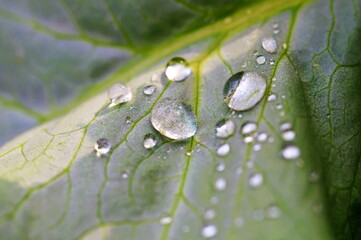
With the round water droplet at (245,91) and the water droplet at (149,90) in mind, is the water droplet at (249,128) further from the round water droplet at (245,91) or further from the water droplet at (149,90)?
the water droplet at (149,90)

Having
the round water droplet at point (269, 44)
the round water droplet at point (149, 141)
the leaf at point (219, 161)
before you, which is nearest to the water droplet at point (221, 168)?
the leaf at point (219, 161)

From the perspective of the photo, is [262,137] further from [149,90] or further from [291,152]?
[149,90]

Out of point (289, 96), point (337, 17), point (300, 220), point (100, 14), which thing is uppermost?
point (100, 14)

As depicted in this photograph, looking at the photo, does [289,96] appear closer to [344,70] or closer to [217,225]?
[344,70]

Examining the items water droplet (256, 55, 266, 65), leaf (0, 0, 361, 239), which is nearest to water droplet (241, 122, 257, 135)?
leaf (0, 0, 361, 239)

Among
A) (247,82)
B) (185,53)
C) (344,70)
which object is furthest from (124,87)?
(344,70)

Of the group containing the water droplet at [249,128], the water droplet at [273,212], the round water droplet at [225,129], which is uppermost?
the round water droplet at [225,129]

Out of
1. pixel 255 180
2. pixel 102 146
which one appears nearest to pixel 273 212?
pixel 255 180
